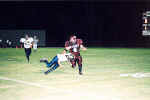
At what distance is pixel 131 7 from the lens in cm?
5556

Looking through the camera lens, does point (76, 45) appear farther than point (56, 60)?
Yes

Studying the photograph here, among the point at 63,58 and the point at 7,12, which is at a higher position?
the point at 7,12

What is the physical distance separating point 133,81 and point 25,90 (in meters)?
4.93

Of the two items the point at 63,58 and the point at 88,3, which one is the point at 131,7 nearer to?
the point at 88,3

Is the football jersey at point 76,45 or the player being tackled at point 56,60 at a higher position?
the football jersey at point 76,45

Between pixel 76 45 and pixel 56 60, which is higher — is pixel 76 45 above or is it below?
above

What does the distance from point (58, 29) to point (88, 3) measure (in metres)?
8.28

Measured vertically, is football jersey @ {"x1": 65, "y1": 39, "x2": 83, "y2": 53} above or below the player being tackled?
above

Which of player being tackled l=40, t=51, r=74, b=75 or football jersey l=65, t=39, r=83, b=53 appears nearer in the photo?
player being tackled l=40, t=51, r=74, b=75

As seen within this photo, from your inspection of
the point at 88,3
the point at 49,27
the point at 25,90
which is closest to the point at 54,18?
the point at 49,27

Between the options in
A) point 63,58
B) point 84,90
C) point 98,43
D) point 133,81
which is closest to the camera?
point 84,90

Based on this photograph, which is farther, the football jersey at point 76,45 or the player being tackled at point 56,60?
the football jersey at point 76,45

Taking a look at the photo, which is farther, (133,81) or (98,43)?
(98,43)

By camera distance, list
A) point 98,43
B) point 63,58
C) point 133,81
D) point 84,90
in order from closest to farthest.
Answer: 1. point 84,90
2. point 133,81
3. point 63,58
4. point 98,43
